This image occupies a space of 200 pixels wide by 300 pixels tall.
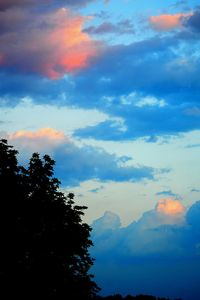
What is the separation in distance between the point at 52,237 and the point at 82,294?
4.74m

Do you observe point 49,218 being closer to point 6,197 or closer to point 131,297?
point 6,197

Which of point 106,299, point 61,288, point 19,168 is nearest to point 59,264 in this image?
point 61,288

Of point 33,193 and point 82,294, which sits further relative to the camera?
point 33,193

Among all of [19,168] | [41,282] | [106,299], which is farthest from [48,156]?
[106,299]

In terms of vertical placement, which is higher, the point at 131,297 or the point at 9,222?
the point at 9,222

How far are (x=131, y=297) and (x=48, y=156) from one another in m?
17.8

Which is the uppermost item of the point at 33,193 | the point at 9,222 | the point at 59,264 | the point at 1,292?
the point at 33,193

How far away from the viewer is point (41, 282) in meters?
32.9

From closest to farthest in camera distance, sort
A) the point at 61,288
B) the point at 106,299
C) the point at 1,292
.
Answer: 1. the point at 1,292
2. the point at 61,288
3. the point at 106,299

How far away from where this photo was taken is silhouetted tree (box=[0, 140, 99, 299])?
32.9m

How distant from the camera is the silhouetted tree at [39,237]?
3294 cm

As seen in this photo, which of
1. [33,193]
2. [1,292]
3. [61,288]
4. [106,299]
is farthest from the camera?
[106,299]

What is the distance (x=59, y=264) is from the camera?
113ft

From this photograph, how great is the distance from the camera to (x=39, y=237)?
114 ft
